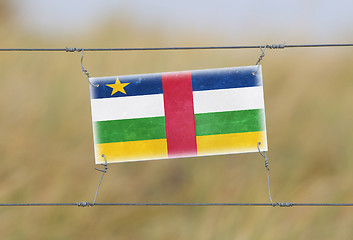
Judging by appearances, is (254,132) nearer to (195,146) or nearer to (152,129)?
(195,146)

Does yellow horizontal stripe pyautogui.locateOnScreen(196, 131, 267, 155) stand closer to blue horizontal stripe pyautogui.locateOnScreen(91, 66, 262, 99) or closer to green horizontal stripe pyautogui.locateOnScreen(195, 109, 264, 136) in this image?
green horizontal stripe pyautogui.locateOnScreen(195, 109, 264, 136)

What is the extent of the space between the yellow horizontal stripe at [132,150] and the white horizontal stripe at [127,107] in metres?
0.25

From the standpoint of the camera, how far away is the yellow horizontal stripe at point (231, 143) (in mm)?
5754

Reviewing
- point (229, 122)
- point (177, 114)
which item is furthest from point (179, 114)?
point (229, 122)

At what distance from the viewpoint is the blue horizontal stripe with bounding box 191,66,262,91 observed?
18.9ft

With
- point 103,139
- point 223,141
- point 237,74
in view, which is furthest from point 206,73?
point 103,139

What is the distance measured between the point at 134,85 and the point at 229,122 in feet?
3.14

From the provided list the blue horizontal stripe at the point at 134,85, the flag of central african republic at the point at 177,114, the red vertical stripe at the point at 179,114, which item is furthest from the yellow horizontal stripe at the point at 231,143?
the blue horizontal stripe at the point at 134,85

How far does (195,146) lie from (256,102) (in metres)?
0.70

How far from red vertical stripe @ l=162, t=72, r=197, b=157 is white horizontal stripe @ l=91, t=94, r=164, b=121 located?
0.09 metres

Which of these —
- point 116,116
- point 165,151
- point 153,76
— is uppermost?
point 153,76

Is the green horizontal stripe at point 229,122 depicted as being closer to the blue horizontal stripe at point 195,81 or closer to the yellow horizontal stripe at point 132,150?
the blue horizontal stripe at point 195,81

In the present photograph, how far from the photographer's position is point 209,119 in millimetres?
5805

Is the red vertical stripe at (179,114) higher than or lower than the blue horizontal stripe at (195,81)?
lower
